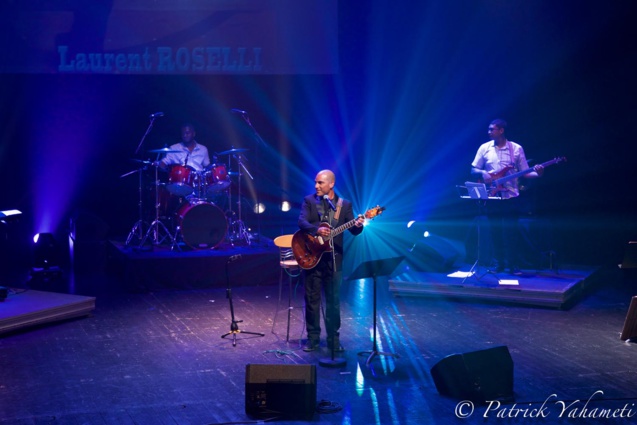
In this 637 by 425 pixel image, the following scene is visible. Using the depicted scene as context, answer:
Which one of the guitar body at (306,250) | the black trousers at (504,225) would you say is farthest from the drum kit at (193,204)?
the guitar body at (306,250)

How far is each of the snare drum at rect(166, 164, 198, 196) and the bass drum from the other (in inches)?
9.8

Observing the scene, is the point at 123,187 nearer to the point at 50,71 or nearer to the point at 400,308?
the point at 50,71

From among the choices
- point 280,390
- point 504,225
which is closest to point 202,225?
point 504,225

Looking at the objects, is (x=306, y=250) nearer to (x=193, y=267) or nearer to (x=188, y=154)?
(x=193, y=267)

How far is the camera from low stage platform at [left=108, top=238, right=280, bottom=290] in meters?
10.6

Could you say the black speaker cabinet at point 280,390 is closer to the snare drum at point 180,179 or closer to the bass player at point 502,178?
the bass player at point 502,178

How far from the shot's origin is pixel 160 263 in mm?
10719

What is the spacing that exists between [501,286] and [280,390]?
4.96 metres

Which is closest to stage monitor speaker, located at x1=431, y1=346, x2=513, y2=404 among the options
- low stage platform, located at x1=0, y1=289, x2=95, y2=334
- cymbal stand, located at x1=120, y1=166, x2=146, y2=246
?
low stage platform, located at x1=0, y1=289, x2=95, y2=334

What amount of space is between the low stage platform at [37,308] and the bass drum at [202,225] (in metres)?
2.54

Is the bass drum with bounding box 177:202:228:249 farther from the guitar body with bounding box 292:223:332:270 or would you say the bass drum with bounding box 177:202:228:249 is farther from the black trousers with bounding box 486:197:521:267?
the guitar body with bounding box 292:223:332:270

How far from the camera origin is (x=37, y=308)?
845 cm

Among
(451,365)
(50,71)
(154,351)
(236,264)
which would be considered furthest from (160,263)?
(451,365)

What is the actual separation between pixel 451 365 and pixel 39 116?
401 inches
